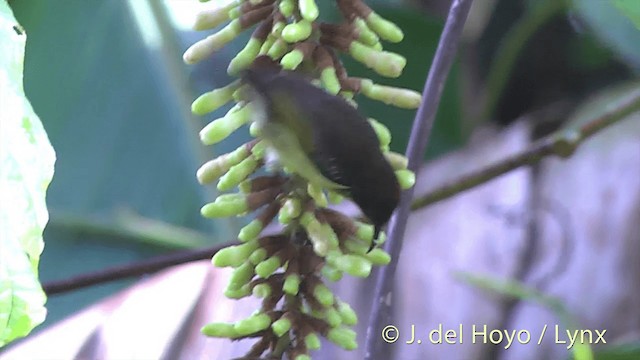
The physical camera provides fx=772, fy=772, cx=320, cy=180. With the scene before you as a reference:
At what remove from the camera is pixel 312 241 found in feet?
1.16

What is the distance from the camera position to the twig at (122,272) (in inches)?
21.4

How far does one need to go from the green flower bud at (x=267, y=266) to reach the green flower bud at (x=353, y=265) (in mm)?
27

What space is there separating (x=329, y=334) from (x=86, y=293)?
88cm

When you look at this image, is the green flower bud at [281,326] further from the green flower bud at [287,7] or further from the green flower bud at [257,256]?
the green flower bud at [287,7]

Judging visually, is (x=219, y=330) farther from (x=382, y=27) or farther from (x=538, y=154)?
(x=538, y=154)

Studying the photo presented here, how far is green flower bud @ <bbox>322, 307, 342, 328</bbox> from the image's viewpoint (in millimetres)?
359

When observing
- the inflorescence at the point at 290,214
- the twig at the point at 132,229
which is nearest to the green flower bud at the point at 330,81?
the inflorescence at the point at 290,214

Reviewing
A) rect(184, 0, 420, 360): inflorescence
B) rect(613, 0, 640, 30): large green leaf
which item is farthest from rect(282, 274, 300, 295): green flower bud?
rect(613, 0, 640, 30): large green leaf

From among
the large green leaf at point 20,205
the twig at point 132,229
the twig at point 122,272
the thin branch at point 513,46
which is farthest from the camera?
the thin branch at point 513,46

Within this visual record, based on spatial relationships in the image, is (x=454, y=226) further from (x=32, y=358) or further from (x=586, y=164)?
(x=32, y=358)

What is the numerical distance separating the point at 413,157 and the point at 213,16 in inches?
6.4

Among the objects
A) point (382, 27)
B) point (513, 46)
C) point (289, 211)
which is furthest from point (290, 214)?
point (513, 46)

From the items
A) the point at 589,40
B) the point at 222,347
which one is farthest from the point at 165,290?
the point at 589,40

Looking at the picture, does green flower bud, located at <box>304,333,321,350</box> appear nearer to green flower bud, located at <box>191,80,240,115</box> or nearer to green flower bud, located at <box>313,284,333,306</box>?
green flower bud, located at <box>313,284,333,306</box>
